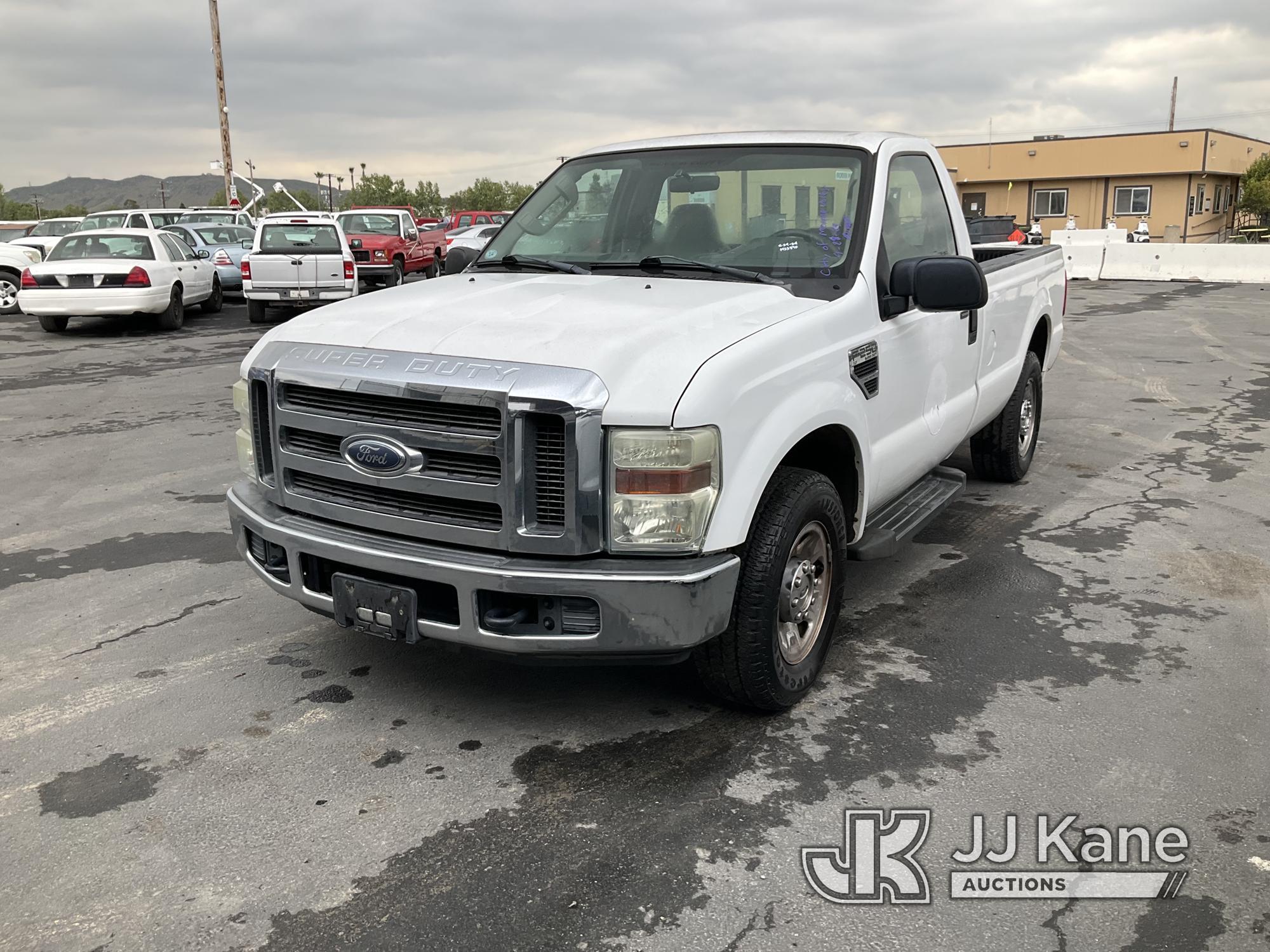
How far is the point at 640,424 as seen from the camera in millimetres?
3152

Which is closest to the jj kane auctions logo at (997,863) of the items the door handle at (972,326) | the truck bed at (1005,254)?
the door handle at (972,326)

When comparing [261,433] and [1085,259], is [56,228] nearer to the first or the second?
[261,433]

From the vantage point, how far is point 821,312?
12.7 ft

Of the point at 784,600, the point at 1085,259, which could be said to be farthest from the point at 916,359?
the point at 1085,259

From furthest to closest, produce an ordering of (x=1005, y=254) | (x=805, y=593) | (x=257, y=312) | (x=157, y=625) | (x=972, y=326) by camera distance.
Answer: (x=257, y=312)
(x=1005, y=254)
(x=972, y=326)
(x=157, y=625)
(x=805, y=593)

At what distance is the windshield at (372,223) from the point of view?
77.1 ft

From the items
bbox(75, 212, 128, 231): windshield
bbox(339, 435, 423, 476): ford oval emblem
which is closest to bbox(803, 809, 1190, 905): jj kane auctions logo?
bbox(339, 435, 423, 476): ford oval emblem

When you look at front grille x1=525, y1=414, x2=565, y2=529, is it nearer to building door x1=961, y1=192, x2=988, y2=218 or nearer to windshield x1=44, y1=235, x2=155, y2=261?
windshield x1=44, y1=235, x2=155, y2=261

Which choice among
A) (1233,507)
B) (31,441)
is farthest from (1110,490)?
(31,441)

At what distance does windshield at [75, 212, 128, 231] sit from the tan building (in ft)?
117

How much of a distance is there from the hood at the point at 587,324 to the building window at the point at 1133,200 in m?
52.7

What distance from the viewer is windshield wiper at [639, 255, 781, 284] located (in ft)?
13.8

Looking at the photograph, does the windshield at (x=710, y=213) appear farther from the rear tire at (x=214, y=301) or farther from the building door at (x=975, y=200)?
the building door at (x=975, y=200)

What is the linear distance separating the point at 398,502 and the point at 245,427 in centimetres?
93
